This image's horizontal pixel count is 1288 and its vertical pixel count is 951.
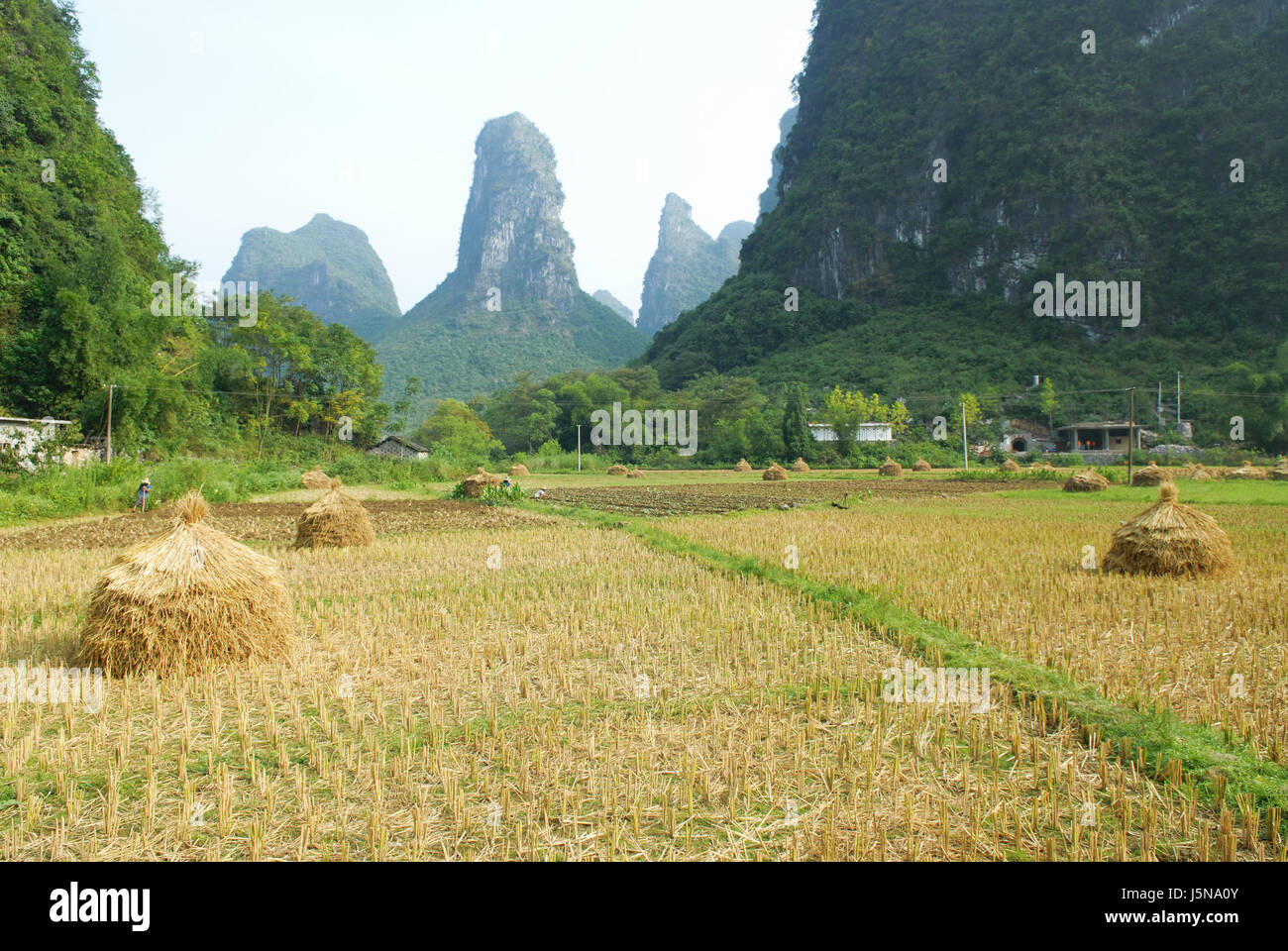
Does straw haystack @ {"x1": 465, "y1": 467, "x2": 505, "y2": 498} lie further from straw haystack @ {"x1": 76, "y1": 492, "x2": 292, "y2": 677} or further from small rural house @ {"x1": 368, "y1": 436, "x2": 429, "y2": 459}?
small rural house @ {"x1": 368, "y1": 436, "x2": 429, "y2": 459}

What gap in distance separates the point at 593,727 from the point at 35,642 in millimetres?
5302

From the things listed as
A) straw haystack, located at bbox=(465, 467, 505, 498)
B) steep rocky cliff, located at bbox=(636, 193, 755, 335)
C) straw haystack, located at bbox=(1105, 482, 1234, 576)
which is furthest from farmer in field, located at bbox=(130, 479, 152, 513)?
steep rocky cliff, located at bbox=(636, 193, 755, 335)

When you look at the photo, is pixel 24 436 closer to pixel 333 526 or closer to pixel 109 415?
pixel 109 415

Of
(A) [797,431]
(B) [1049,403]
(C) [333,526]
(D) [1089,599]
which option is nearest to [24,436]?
(C) [333,526]

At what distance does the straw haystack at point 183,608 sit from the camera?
496 cm

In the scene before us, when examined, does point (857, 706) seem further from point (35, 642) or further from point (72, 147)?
point (72, 147)

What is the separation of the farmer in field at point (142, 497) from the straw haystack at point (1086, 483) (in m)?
26.4

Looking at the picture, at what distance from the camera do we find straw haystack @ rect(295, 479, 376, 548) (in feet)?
37.4

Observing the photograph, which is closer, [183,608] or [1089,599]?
[183,608]

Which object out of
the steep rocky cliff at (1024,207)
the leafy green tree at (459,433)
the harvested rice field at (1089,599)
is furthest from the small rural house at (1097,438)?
the leafy green tree at (459,433)

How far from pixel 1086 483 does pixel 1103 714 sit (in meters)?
20.8

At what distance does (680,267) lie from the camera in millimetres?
181625

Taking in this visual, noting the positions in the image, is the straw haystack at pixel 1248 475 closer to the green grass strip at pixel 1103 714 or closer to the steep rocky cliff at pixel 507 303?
the green grass strip at pixel 1103 714

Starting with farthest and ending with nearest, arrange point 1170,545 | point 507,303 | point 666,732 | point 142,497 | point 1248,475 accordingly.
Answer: point 507,303, point 1248,475, point 142,497, point 1170,545, point 666,732
